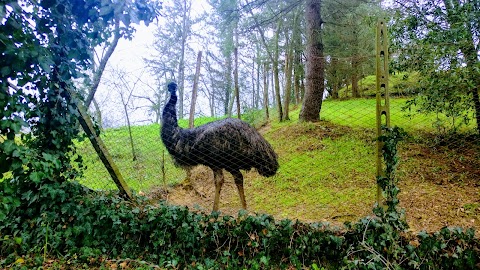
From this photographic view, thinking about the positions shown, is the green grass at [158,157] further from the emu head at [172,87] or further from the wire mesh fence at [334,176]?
the emu head at [172,87]

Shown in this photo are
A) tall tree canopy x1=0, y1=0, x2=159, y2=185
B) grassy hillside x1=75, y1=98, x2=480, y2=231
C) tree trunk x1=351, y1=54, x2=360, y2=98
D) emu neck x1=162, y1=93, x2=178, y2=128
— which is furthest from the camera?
tree trunk x1=351, y1=54, x2=360, y2=98

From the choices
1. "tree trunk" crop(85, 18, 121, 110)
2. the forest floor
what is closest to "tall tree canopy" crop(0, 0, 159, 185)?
"tree trunk" crop(85, 18, 121, 110)

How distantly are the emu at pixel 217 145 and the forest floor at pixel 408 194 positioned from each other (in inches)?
19.7

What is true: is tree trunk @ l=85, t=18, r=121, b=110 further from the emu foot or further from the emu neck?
the emu foot

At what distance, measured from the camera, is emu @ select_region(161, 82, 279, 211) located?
3.64 meters

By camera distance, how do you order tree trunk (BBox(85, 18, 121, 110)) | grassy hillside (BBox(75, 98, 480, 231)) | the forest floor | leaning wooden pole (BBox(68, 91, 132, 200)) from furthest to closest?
tree trunk (BBox(85, 18, 121, 110)) < grassy hillside (BBox(75, 98, 480, 231)) < the forest floor < leaning wooden pole (BBox(68, 91, 132, 200))

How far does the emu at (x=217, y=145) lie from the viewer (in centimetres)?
364

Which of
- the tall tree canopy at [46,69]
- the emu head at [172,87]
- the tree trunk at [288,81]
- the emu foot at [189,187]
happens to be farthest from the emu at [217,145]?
the tree trunk at [288,81]

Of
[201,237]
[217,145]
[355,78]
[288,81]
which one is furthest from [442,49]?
[355,78]

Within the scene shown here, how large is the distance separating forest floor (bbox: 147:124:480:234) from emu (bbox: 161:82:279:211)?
500 millimetres

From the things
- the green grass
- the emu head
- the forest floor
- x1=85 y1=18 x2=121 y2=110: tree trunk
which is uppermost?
x1=85 y1=18 x2=121 y2=110: tree trunk

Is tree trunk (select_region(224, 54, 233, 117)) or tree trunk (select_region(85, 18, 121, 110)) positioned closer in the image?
tree trunk (select_region(85, 18, 121, 110))

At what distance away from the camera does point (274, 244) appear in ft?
9.84

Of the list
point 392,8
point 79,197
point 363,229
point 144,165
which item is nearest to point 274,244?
point 363,229
